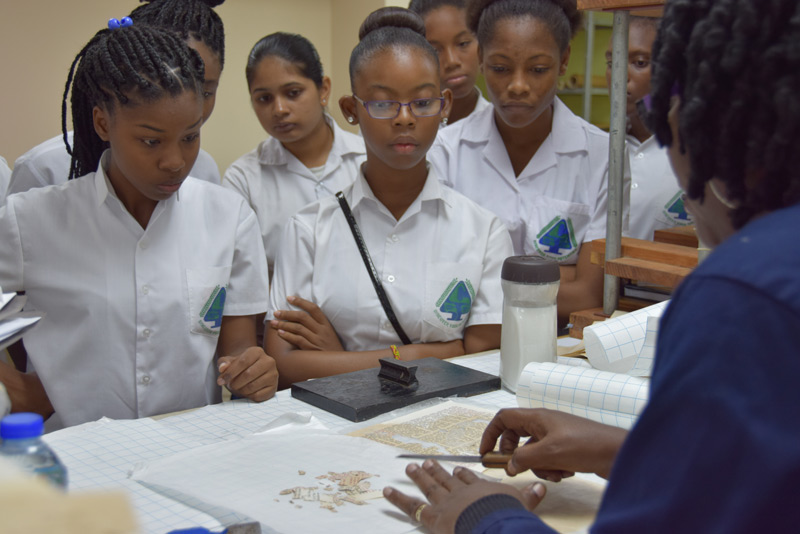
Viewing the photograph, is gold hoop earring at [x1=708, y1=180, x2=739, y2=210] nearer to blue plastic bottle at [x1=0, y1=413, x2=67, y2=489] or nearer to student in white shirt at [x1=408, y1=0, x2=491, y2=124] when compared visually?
blue plastic bottle at [x1=0, y1=413, x2=67, y2=489]

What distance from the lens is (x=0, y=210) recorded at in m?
1.65

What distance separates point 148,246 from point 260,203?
854 millimetres

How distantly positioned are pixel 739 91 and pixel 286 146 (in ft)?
6.91

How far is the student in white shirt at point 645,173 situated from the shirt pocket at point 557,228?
0.18 m

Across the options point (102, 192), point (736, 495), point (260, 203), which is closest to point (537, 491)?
point (736, 495)

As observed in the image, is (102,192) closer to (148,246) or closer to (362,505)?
(148,246)

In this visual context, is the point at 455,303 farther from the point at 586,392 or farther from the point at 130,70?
the point at 130,70

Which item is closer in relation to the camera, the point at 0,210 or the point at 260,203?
the point at 0,210

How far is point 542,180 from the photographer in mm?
2316

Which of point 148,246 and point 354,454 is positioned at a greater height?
point 148,246

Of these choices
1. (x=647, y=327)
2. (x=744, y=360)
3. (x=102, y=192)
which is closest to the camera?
(x=744, y=360)

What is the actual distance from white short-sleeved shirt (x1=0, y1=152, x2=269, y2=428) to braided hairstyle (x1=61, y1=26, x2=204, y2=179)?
0.18 meters

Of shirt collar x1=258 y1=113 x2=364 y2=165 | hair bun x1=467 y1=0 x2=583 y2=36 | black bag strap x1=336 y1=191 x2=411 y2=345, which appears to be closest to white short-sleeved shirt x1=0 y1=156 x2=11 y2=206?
shirt collar x1=258 y1=113 x2=364 y2=165

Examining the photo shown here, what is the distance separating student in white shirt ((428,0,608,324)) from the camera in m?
2.18
